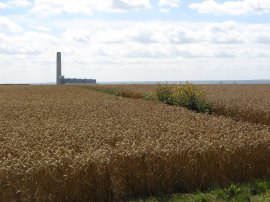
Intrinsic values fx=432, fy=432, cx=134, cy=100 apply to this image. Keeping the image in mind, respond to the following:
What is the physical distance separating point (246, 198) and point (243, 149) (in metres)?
1.79

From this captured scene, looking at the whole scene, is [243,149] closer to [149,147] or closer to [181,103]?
[149,147]

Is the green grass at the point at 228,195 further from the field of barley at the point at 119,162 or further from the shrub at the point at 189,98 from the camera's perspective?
the shrub at the point at 189,98

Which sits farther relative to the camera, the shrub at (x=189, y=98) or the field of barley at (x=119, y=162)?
the shrub at (x=189, y=98)

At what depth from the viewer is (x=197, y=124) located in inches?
572

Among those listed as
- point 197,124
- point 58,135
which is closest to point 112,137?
point 58,135

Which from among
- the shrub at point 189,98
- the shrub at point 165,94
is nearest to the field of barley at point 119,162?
the shrub at point 189,98

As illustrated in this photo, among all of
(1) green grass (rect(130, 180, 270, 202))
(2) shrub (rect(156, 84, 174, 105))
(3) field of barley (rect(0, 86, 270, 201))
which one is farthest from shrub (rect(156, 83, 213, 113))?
(1) green grass (rect(130, 180, 270, 202))

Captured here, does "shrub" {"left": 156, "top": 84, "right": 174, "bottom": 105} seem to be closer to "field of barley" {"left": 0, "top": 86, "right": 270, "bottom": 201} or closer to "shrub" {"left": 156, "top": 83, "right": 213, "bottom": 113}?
"shrub" {"left": 156, "top": 83, "right": 213, "bottom": 113}

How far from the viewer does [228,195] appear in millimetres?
8977

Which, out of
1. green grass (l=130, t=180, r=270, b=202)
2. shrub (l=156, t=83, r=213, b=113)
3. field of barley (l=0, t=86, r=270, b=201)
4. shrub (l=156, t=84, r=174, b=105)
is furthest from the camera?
shrub (l=156, t=84, r=174, b=105)

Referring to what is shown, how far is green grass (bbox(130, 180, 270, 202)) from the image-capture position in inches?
343

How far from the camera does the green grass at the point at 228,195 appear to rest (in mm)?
8711

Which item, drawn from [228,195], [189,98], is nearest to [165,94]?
[189,98]

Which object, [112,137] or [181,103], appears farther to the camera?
[181,103]
